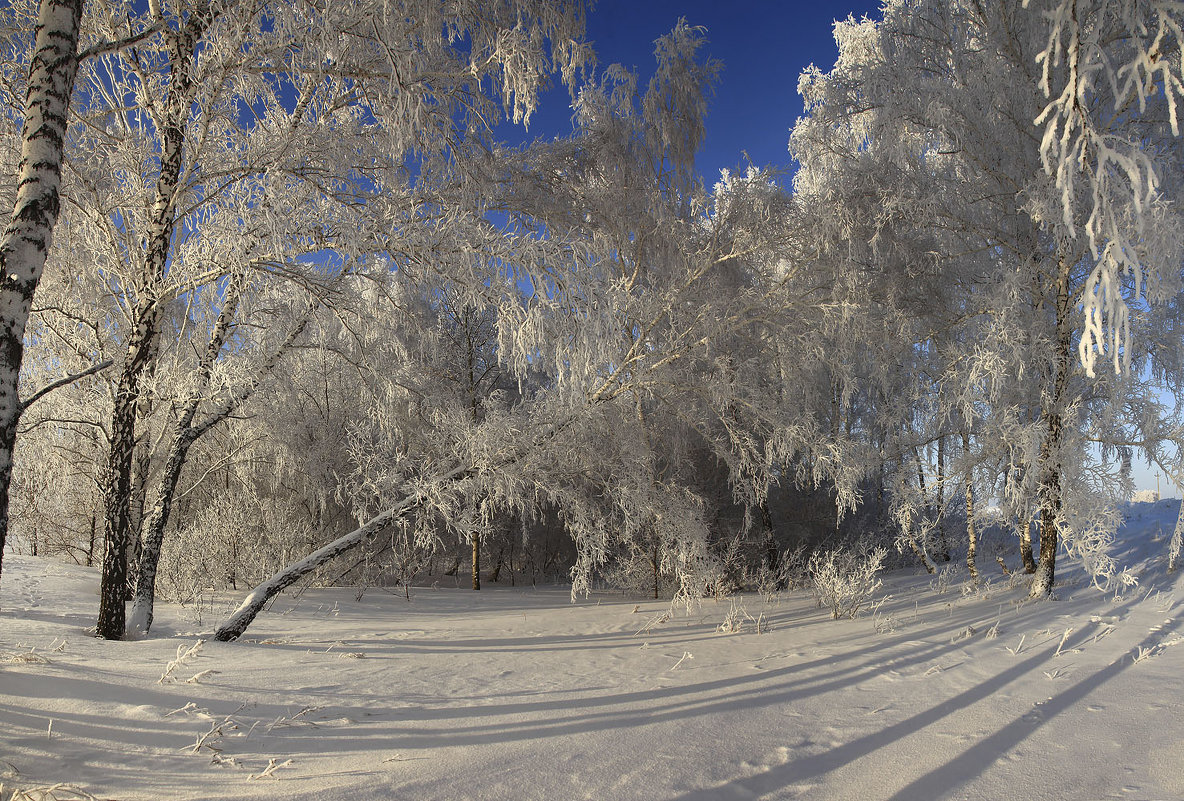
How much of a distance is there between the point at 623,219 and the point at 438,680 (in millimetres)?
5995

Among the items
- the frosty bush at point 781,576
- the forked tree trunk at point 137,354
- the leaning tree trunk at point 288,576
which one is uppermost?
the forked tree trunk at point 137,354

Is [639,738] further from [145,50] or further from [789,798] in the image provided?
[145,50]

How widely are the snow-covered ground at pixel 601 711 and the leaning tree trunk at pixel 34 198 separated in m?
1.23

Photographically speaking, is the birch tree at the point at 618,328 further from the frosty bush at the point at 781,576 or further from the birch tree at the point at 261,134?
the frosty bush at the point at 781,576

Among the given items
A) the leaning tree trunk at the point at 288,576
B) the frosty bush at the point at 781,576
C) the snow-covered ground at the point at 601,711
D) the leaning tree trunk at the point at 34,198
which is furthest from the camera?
the frosty bush at the point at 781,576

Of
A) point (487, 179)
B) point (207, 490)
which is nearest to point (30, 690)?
point (487, 179)

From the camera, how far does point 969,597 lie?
8234 millimetres

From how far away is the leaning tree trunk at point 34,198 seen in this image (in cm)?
283

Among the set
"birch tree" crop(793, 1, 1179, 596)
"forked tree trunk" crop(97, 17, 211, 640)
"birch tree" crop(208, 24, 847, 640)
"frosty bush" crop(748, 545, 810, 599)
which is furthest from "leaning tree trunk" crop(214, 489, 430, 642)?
"birch tree" crop(793, 1, 1179, 596)

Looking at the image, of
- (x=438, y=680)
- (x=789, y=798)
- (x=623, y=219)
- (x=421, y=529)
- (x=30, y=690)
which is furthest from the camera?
(x=623, y=219)

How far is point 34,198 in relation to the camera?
2.95 m

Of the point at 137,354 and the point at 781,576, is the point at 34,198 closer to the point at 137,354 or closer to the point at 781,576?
the point at 137,354

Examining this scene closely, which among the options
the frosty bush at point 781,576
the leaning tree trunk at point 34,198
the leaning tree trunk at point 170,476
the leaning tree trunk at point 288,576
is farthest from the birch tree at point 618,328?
the leaning tree trunk at point 34,198

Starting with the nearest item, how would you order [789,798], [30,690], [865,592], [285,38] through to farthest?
1. [789,798]
2. [30,690]
3. [285,38]
4. [865,592]
